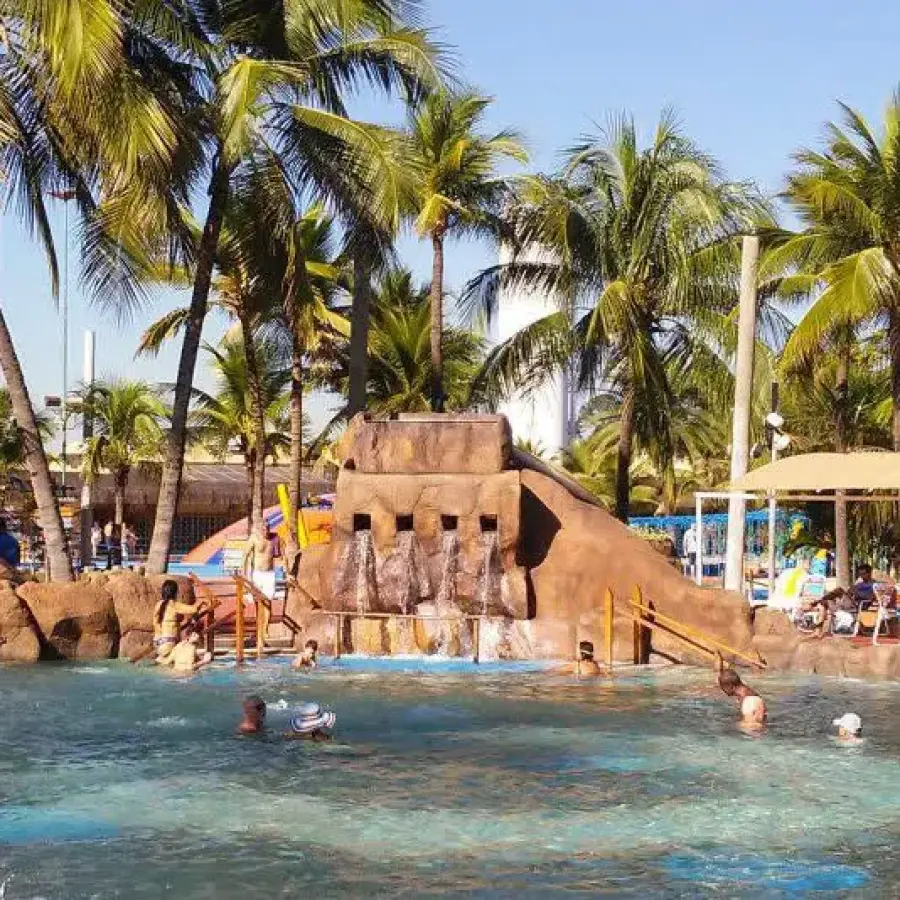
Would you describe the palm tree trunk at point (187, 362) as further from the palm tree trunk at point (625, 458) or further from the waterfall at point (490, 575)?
the palm tree trunk at point (625, 458)

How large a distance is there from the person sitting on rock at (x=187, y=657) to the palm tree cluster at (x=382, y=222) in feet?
12.4

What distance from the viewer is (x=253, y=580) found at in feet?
72.2

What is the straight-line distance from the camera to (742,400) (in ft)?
71.8

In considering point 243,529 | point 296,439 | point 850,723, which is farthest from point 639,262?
point 243,529

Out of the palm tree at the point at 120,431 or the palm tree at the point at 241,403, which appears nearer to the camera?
the palm tree at the point at 241,403

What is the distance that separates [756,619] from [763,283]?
9297 mm

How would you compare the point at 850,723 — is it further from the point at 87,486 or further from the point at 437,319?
the point at 87,486

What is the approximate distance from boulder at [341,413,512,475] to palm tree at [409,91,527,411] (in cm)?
778

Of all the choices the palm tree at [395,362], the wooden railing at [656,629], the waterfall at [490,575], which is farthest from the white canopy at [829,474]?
the palm tree at [395,362]

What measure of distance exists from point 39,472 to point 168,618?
13.3ft

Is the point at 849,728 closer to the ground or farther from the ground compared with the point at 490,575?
closer to the ground

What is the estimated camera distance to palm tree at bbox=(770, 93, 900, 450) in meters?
22.5

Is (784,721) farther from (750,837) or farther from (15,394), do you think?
(15,394)

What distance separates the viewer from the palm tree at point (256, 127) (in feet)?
70.8
